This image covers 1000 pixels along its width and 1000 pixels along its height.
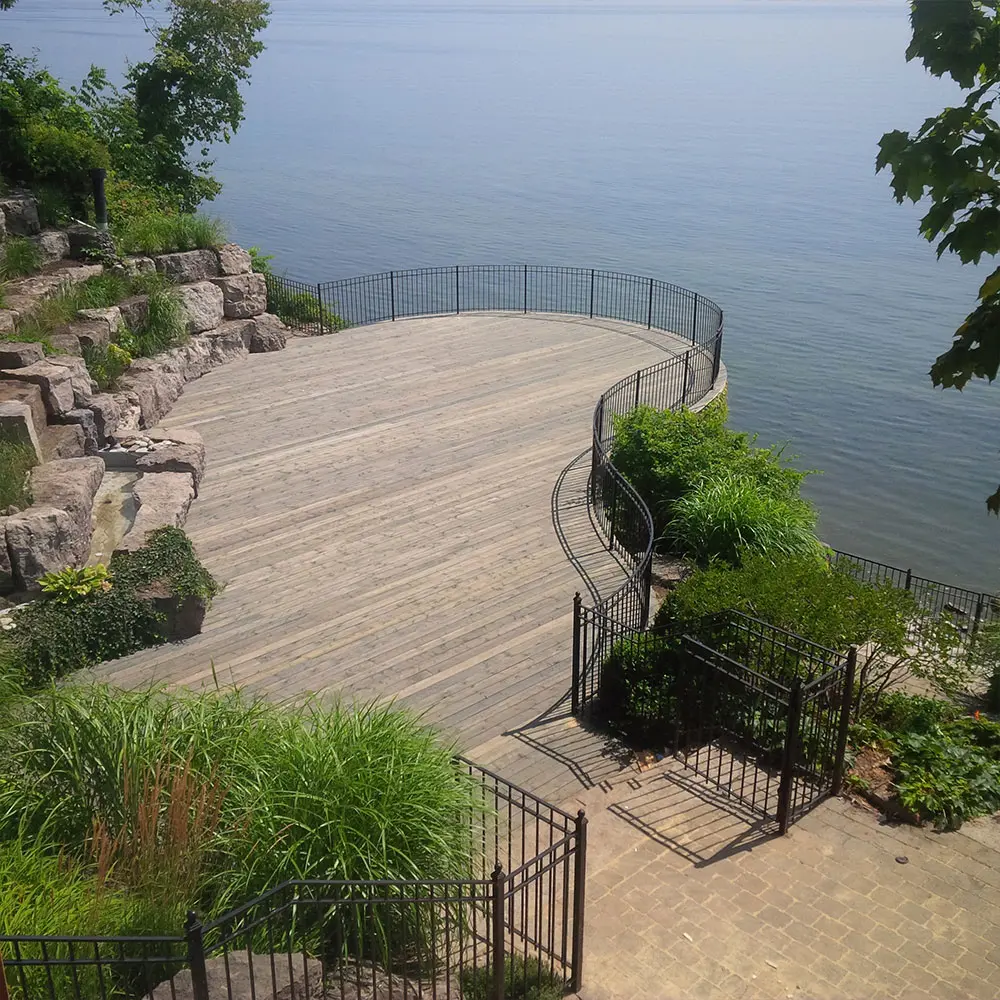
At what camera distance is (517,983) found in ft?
22.2

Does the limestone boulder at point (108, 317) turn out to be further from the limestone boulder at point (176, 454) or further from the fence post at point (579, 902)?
the fence post at point (579, 902)

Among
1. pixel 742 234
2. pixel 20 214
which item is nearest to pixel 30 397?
pixel 20 214

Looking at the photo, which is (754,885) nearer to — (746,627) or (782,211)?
(746,627)

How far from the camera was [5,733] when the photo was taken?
8.04 meters

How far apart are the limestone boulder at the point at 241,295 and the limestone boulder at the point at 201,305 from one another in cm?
22

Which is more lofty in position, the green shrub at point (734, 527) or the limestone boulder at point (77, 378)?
the limestone boulder at point (77, 378)

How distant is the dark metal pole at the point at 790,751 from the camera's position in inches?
344

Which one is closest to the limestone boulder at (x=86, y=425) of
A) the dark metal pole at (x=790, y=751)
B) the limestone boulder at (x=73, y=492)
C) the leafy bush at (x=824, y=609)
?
the limestone boulder at (x=73, y=492)

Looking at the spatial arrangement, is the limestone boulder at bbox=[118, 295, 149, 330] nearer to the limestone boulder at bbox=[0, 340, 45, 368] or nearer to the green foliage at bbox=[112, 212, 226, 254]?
the green foliage at bbox=[112, 212, 226, 254]

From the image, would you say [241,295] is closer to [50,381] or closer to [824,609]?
[50,381]

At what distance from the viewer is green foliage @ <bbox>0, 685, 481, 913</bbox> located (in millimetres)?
6844

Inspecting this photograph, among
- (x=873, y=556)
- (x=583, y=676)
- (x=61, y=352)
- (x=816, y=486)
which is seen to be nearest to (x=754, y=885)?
(x=583, y=676)

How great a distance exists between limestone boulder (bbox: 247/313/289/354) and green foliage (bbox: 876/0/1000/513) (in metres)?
19.8

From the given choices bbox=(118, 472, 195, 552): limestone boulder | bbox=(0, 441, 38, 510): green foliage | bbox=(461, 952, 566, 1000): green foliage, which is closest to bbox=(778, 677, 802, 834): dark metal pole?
bbox=(461, 952, 566, 1000): green foliage
